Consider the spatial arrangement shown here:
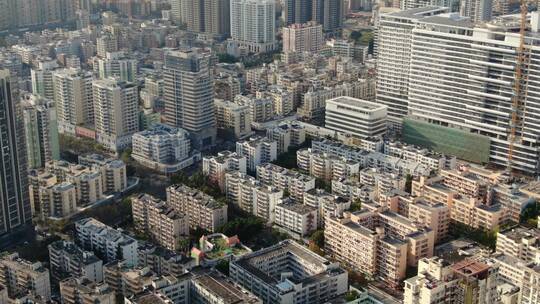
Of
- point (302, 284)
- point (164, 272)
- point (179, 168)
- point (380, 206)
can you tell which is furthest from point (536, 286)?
point (179, 168)

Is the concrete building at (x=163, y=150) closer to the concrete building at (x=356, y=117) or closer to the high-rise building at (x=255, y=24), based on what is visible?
the concrete building at (x=356, y=117)

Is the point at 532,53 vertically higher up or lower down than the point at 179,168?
higher up

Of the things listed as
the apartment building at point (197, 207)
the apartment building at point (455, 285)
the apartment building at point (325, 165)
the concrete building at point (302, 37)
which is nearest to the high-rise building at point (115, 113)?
the apartment building at point (197, 207)

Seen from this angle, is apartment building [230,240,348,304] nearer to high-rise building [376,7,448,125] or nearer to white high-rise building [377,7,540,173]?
white high-rise building [377,7,540,173]

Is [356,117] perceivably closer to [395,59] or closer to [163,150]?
[395,59]

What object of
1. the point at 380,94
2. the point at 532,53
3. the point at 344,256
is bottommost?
the point at 344,256

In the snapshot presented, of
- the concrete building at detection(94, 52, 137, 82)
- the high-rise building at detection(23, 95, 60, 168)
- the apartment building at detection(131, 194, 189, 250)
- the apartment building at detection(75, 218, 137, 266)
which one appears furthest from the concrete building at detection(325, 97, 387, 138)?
the concrete building at detection(94, 52, 137, 82)

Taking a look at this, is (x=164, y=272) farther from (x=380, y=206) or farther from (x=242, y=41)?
(x=242, y=41)
